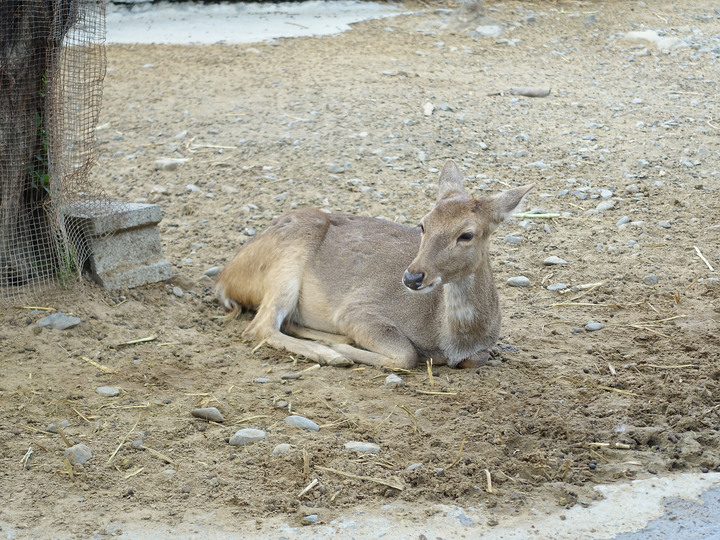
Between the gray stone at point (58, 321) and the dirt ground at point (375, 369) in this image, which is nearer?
the dirt ground at point (375, 369)

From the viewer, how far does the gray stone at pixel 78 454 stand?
3951 mm

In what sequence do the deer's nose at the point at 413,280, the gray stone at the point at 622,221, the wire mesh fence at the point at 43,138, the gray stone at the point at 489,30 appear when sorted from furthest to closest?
the gray stone at the point at 489,30
the gray stone at the point at 622,221
the wire mesh fence at the point at 43,138
the deer's nose at the point at 413,280

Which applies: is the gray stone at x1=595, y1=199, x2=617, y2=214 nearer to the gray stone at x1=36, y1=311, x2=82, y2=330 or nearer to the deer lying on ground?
the deer lying on ground

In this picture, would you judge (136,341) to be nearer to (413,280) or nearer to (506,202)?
(413,280)

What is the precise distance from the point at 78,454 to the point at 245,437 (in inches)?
31.7

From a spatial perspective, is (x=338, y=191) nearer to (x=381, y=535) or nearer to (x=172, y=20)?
(x=381, y=535)

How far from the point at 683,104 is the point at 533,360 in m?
6.81

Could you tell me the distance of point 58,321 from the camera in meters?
5.38

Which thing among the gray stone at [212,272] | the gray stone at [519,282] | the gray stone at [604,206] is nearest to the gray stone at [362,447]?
the gray stone at [519,282]

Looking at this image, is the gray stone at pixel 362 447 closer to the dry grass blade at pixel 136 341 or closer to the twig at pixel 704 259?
the dry grass blade at pixel 136 341

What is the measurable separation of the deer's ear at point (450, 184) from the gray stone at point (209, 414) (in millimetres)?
1988

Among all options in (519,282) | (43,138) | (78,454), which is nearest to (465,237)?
(519,282)

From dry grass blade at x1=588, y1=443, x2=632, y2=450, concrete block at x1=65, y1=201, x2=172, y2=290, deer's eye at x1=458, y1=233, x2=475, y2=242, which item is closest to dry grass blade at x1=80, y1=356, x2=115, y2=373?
concrete block at x1=65, y1=201, x2=172, y2=290

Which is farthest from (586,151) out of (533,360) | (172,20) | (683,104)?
(172,20)
